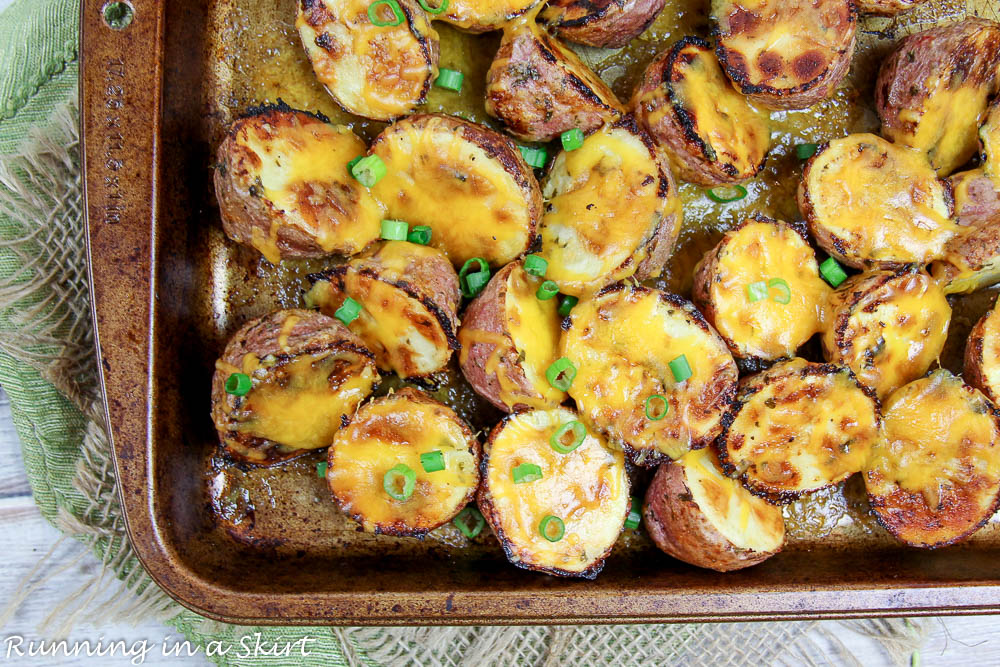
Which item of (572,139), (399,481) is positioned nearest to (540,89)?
(572,139)

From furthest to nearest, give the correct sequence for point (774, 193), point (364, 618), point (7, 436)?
1. point (7, 436)
2. point (774, 193)
3. point (364, 618)

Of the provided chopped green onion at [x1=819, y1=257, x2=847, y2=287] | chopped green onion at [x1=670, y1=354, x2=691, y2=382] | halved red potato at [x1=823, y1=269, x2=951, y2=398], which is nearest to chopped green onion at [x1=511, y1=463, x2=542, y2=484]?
chopped green onion at [x1=670, y1=354, x2=691, y2=382]

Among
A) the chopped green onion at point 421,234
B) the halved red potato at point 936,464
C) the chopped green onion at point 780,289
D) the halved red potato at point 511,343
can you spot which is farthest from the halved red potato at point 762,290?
the chopped green onion at point 421,234

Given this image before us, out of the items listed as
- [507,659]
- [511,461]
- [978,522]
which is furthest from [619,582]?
[978,522]

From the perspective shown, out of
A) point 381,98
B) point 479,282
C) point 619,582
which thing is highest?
point 381,98

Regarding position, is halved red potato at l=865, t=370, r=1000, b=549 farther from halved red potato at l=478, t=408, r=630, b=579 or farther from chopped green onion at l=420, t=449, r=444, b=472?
chopped green onion at l=420, t=449, r=444, b=472

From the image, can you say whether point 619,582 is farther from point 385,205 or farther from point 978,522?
point 385,205
